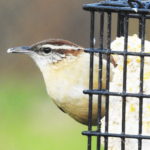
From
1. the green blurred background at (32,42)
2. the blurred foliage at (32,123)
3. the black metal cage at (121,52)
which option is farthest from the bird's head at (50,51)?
the green blurred background at (32,42)

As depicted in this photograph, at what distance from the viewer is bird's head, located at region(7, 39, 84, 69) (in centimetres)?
522

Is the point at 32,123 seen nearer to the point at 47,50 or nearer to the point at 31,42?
the point at 31,42

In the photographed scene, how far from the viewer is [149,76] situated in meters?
4.70

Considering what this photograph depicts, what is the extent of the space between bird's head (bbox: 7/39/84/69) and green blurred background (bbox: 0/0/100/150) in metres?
4.94

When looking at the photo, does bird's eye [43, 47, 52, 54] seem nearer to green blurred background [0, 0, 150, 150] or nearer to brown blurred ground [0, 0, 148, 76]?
green blurred background [0, 0, 150, 150]

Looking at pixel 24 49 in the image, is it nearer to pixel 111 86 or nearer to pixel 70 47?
pixel 70 47

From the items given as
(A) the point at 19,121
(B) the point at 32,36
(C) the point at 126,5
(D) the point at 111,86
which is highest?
(C) the point at 126,5

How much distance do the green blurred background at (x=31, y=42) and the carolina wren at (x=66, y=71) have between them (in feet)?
16.1

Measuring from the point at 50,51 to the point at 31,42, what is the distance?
6.82 meters

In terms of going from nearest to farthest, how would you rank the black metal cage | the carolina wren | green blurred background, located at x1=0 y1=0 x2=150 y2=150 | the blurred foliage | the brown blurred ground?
the black metal cage < the carolina wren < the blurred foliage < green blurred background, located at x1=0 y1=0 x2=150 y2=150 < the brown blurred ground

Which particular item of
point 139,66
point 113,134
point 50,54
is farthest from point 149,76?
point 50,54

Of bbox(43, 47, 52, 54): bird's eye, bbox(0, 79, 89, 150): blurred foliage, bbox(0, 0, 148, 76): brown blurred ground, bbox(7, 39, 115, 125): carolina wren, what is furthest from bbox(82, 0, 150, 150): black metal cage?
bbox(0, 0, 148, 76): brown blurred ground

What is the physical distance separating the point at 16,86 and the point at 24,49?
6441 millimetres

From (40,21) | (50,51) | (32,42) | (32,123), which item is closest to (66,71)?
(50,51)
